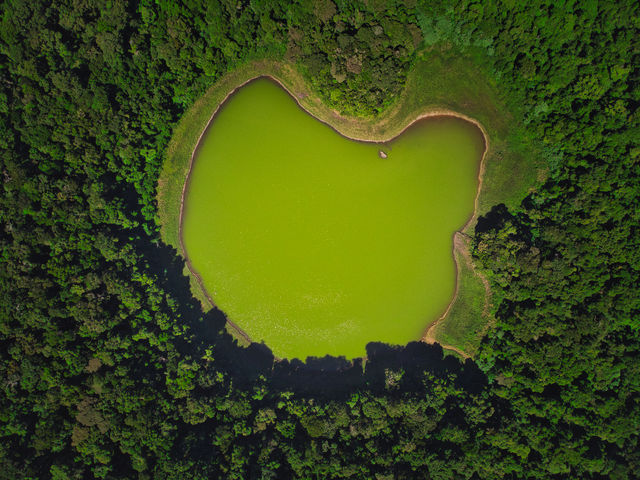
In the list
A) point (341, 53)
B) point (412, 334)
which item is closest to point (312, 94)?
point (341, 53)

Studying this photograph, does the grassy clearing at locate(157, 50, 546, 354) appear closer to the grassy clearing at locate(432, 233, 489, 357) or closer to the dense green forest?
the grassy clearing at locate(432, 233, 489, 357)

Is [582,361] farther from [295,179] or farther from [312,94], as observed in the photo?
[312,94]

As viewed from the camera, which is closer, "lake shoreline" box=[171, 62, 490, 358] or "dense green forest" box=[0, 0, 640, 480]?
"dense green forest" box=[0, 0, 640, 480]

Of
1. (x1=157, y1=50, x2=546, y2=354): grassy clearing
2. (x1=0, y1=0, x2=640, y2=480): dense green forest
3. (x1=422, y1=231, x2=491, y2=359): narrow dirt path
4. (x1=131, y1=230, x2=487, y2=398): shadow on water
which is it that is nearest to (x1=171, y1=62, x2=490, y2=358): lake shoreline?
(x1=422, y1=231, x2=491, y2=359): narrow dirt path

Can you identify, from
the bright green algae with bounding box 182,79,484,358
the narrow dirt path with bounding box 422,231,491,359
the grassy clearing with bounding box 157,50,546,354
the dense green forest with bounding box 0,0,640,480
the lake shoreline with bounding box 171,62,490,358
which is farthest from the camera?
the bright green algae with bounding box 182,79,484,358

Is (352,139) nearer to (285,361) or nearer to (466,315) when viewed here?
(466,315)

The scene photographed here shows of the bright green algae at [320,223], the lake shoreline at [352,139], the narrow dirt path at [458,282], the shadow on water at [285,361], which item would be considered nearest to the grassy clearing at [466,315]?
the narrow dirt path at [458,282]

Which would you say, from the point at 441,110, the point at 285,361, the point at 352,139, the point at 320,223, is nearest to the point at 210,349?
the point at 285,361
